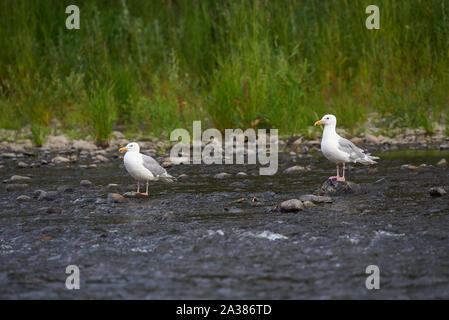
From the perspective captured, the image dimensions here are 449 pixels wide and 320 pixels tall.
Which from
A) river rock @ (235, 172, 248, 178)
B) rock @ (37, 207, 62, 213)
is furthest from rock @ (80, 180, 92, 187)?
river rock @ (235, 172, 248, 178)

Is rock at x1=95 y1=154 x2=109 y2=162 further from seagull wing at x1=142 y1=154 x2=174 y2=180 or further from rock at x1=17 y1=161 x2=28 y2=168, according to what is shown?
seagull wing at x1=142 y1=154 x2=174 y2=180

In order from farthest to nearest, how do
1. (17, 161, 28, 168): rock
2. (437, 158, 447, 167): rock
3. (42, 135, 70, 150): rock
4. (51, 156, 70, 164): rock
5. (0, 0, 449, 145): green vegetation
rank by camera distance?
(42, 135, 70, 150): rock → (0, 0, 449, 145): green vegetation → (51, 156, 70, 164): rock → (17, 161, 28, 168): rock → (437, 158, 447, 167): rock

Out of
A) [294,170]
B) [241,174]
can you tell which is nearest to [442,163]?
[294,170]

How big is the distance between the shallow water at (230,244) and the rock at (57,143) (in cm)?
399

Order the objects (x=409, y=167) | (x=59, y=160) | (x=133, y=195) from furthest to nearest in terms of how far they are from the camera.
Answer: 1. (x=59, y=160)
2. (x=409, y=167)
3. (x=133, y=195)

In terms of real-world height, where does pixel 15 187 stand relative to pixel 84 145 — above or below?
below

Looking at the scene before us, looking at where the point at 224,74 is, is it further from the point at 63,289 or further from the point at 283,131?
the point at 63,289

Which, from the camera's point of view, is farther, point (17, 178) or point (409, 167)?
point (17, 178)

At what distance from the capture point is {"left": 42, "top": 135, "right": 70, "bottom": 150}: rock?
35.3ft

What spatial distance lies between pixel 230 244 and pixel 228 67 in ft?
21.1

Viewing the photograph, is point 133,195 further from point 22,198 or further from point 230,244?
point 230,244

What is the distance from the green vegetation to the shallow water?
12.5 feet

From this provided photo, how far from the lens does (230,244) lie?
442cm
